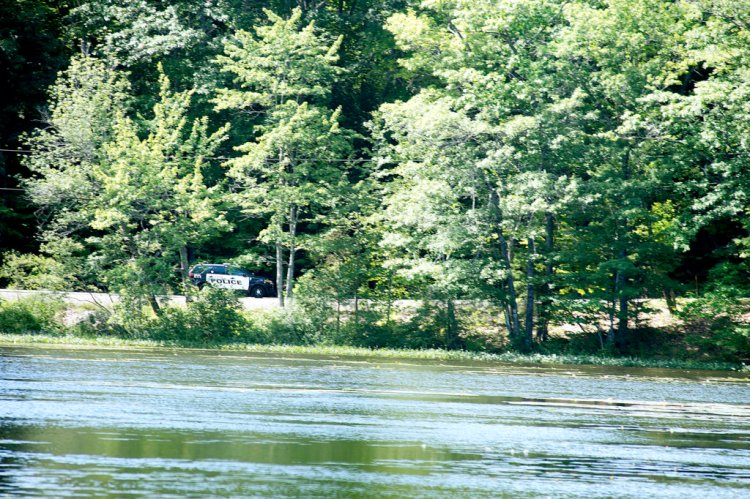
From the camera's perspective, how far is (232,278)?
50344 millimetres

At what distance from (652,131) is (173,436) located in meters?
27.8

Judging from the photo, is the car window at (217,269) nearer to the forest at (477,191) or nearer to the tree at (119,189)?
the forest at (477,191)

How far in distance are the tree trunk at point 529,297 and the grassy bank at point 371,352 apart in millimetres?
1371

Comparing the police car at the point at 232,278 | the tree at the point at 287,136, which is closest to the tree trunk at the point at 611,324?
the tree at the point at 287,136

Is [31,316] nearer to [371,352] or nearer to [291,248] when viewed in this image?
[291,248]

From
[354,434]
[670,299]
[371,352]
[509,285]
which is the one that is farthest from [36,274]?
[354,434]

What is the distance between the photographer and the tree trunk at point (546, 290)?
42.2m

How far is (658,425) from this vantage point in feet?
65.9

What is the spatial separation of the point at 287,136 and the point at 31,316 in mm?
12652

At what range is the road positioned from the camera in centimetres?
4284

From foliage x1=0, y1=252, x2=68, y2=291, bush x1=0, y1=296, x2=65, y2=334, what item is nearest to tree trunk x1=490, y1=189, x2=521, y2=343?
foliage x1=0, y1=252, x2=68, y2=291

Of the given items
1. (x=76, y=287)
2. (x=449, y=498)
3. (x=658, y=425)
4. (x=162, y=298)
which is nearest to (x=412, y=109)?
(x=162, y=298)

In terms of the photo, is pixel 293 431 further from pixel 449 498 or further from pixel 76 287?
pixel 76 287

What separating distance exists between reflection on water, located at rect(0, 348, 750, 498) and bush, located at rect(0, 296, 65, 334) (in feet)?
42.3
